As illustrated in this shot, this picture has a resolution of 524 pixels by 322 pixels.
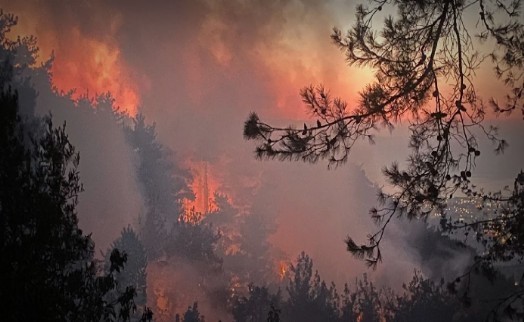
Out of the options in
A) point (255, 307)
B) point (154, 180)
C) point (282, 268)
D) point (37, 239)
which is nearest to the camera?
point (37, 239)

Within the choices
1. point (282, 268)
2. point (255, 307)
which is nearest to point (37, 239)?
point (255, 307)

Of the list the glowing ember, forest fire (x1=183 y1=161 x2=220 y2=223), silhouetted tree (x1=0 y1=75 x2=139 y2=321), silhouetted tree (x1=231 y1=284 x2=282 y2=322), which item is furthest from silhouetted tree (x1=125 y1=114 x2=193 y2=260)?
silhouetted tree (x1=0 y1=75 x2=139 y2=321)

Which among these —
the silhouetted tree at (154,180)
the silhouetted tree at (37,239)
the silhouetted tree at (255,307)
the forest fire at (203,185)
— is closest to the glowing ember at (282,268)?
the silhouetted tree at (154,180)

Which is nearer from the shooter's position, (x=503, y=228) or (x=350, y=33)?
(x=350, y=33)

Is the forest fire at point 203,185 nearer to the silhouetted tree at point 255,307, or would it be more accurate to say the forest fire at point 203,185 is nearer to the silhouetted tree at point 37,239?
the silhouetted tree at point 255,307

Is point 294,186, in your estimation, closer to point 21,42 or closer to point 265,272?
point 265,272

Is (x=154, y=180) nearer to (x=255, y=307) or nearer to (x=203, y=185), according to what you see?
(x=203, y=185)

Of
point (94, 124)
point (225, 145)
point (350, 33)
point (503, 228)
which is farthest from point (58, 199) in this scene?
point (225, 145)

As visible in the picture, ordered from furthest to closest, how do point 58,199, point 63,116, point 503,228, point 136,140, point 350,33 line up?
point 136,140
point 63,116
point 58,199
point 503,228
point 350,33

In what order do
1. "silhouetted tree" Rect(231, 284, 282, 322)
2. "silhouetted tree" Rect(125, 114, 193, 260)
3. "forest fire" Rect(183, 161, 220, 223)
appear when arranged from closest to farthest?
1. "silhouetted tree" Rect(231, 284, 282, 322)
2. "silhouetted tree" Rect(125, 114, 193, 260)
3. "forest fire" Rect(183, 161, 220, 223)

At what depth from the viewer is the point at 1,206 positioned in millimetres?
7043

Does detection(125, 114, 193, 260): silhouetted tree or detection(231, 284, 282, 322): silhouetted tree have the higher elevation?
detection(125, 114, 193, 260): silhouetted tree

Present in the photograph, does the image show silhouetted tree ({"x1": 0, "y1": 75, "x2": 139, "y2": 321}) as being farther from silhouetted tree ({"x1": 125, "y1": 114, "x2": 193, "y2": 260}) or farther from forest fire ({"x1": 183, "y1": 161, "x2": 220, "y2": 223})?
forest fire ({"x1": 183, "y1": 161, "x2": 220, "y2": 223})

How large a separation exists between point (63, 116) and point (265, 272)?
3137 cm
